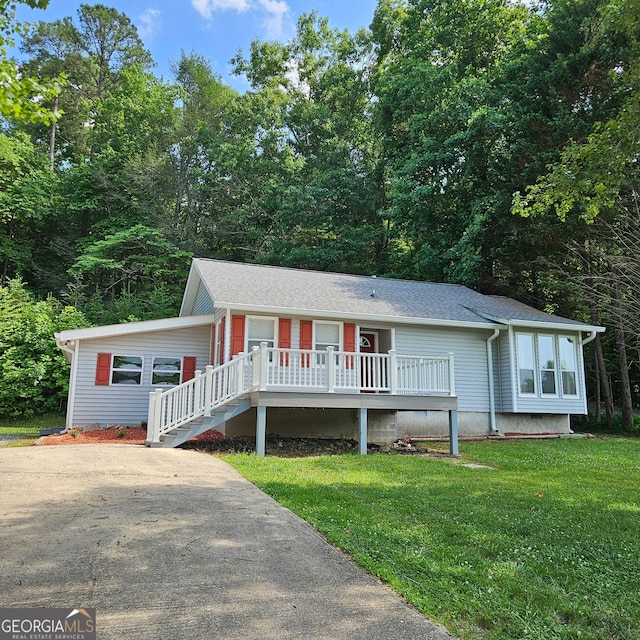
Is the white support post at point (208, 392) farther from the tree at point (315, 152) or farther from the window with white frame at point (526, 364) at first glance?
the tree at point (315, 152)

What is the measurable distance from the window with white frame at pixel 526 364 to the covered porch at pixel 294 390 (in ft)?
14.5

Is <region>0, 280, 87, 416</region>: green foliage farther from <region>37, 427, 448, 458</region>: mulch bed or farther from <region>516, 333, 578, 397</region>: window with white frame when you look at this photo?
<region>516, 333, 578, 397</region>: window with white frame

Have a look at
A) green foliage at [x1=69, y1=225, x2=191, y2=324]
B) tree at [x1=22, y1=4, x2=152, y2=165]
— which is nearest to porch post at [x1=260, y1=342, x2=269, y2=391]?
green foliage at [x1=69, y1=225, x2=191, y2=324]

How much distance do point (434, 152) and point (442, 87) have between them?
3.50 meters

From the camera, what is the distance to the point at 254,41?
106 feet

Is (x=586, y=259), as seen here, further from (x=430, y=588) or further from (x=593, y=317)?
(x=430, y=588)

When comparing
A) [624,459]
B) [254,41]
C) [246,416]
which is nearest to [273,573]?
[246,416]

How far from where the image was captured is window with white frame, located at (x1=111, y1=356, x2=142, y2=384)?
14.1m

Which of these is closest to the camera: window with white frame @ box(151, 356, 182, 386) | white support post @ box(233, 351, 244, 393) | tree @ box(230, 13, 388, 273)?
white support post @ box(233, 351, 244, 393)

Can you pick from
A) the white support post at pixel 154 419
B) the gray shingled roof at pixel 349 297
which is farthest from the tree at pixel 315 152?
the white support post at pixel 154 419

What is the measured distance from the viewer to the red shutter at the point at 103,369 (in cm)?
1384

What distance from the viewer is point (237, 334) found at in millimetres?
12336

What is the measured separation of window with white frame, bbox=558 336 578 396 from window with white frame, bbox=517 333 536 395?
109cm

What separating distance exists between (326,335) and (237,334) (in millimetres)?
2416
